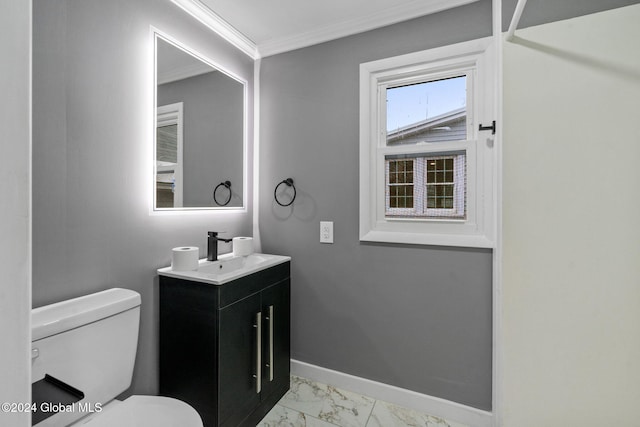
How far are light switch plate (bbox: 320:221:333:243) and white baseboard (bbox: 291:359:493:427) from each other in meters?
0.86

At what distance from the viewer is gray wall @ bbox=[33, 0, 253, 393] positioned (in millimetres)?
1086

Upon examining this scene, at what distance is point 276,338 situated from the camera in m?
1.77

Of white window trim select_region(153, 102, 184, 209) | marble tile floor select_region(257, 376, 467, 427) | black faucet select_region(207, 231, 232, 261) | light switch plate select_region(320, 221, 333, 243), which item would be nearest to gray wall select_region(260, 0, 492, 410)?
light switch plate select_region(320, 221, 333, 243)

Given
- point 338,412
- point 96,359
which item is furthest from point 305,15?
point 338,412

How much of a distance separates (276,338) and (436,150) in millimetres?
1456

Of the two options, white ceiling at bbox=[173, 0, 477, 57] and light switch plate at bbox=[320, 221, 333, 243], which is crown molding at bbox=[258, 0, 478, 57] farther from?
light switch plate at bbox=[320, 221, 333, 243]

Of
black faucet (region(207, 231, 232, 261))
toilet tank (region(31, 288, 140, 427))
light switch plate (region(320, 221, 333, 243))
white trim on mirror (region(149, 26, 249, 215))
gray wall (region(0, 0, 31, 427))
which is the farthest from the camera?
light switch plate (region(320, 221, 333, 243))

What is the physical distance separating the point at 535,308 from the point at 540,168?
55cm

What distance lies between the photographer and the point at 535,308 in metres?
1.17

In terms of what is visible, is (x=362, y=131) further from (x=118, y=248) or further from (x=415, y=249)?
(x=118, y=248)

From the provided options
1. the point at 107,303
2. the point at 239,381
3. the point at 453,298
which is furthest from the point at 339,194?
the point at 107,303

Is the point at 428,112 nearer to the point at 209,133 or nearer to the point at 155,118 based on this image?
the point at 209,133

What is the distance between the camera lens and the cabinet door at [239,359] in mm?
1367

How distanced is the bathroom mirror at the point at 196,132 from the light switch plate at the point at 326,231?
23.8 inches
